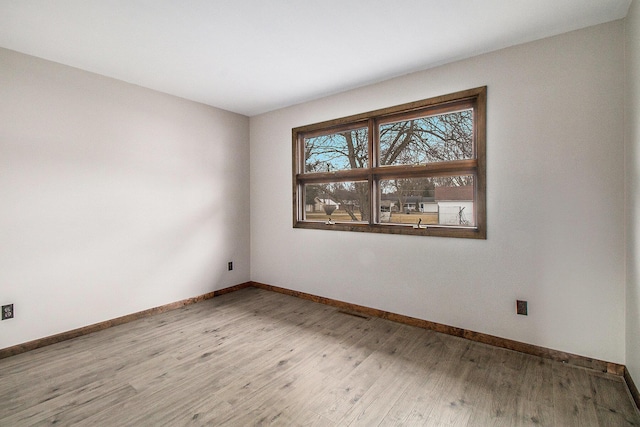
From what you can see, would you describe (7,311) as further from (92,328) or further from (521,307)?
(521,307)

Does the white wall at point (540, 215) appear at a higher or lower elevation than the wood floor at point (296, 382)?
higher

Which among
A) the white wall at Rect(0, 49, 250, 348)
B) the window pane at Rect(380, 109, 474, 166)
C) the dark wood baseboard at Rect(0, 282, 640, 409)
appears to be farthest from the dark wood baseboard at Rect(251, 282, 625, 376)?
the white wall at Rect(0, 49, 250, 348)

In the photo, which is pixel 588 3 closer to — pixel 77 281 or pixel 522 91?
pixel 522 91

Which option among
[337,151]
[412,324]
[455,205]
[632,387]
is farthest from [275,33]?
[632,387]

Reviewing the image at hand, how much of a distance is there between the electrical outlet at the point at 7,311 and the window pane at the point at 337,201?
2.97 m

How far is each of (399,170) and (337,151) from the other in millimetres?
907

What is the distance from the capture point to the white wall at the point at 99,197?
8.29 feet

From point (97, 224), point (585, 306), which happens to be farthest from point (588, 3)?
point (97, 224)

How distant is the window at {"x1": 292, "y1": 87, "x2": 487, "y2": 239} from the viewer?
2.78 meters

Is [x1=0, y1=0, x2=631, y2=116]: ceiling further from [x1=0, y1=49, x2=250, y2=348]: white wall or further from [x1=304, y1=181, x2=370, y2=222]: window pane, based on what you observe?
[x1=304, y1=181, x2=370, y2=222]: window pane

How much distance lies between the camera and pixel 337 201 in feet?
12.4

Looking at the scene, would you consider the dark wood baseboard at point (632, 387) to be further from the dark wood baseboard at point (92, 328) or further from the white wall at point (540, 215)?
the dark wood baseboard at point (92, 328)

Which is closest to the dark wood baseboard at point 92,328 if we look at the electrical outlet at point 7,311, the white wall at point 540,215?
the electrical outlet at point 7,311

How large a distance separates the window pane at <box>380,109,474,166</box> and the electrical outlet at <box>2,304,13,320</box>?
367 cm
